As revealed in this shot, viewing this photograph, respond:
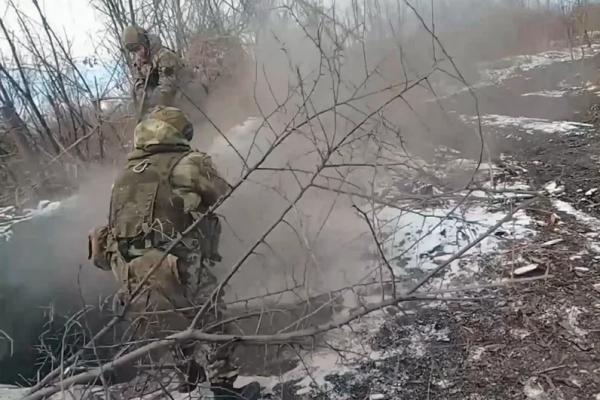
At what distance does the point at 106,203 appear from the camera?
22.2ft

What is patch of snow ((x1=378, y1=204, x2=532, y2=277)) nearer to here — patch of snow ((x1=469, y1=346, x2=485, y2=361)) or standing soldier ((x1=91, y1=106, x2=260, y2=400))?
patch of snow ((x1=469, y1=346, x2=485, y2=361))

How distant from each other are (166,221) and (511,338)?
2094mm

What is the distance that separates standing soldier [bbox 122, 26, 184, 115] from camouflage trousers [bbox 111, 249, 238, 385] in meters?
1.32

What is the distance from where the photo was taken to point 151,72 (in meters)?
4.20

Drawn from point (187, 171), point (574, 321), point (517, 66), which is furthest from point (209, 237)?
point (517, 66)

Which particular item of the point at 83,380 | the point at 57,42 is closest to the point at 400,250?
the point at 83,380

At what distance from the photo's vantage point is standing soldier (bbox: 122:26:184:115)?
13.7ft

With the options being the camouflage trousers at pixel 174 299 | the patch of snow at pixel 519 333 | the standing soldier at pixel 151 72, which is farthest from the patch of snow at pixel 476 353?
the standing soldier at pixel 151 72

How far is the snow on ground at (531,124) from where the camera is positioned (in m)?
8.80

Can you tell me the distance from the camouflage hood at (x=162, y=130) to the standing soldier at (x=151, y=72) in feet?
2.66

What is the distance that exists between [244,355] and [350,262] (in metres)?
1.38

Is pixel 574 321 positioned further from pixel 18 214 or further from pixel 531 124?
pixel 531 124

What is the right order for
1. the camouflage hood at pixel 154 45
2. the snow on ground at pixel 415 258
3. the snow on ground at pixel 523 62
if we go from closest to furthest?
the snow on ground at pixel 415 258 → the camouflage hood at pixel 154 45 → the snow on ground at pixel 523 62

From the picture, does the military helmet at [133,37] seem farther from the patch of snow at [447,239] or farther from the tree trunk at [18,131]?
the tree trunk at [18,131]
